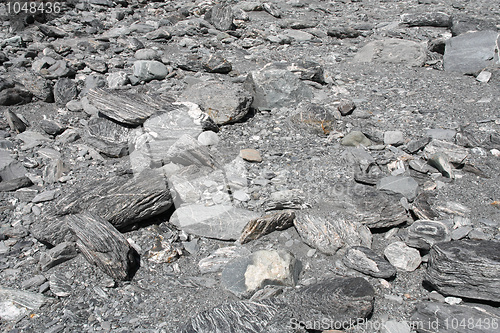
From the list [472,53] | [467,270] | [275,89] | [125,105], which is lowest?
[125,105]

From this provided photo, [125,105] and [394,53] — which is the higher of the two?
[394,53]

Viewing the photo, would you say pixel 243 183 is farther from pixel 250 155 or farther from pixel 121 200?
pixel 121 200

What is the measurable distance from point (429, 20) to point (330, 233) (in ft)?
19.0

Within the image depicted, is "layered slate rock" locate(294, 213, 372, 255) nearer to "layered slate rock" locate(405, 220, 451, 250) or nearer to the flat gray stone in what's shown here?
"layered slate rock" locate(405, 220, 451, 250)

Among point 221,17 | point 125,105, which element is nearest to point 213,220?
point 125,105

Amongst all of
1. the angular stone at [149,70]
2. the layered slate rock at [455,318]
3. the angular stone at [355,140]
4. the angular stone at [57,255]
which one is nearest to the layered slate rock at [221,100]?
the angular stone at [149,70]

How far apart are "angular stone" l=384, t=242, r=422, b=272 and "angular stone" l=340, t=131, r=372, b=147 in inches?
56.5

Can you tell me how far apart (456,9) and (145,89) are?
21.0ft

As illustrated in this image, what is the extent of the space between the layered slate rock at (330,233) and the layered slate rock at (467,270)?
569 millimetres

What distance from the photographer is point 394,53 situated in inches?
238

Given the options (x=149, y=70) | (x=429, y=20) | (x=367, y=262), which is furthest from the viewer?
(x=429, y=20)

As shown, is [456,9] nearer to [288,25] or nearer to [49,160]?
[288,25]

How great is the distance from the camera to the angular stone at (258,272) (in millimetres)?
2787

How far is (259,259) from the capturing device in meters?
2.90
